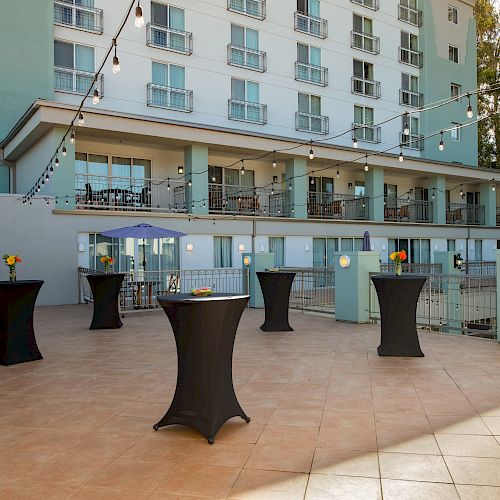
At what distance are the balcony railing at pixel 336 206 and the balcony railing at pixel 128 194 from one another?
5940 millimetres

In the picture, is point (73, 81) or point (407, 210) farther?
point (407, 210)

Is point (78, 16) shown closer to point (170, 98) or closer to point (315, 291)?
point (170, 98)

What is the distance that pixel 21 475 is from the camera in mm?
3285

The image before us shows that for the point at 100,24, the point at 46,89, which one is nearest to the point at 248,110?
the point at 100,24

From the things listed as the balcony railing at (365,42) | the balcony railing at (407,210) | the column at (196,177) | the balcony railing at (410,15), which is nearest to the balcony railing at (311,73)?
the balcony railing at (365,42)

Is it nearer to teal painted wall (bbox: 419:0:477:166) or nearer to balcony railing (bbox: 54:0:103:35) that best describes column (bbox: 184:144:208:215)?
balcony railing (bbox: 54:0:103:35)

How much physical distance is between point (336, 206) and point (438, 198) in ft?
19.9

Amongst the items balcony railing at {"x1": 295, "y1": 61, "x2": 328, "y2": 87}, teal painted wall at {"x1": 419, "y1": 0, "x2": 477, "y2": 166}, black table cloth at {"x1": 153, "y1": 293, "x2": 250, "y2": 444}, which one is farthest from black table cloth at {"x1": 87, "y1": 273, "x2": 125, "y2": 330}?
teal painted wall at {"x1": 419, "y1": 0, "x2": 477, "y2": 166}

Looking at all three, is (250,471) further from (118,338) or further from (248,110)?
(248,110)

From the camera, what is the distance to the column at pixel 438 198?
79.8 ft

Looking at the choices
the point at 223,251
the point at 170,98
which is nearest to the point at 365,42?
the point at 170,98

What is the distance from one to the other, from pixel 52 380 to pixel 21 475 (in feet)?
8.89

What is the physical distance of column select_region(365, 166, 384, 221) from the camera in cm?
2197

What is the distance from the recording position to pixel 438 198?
24422mm
